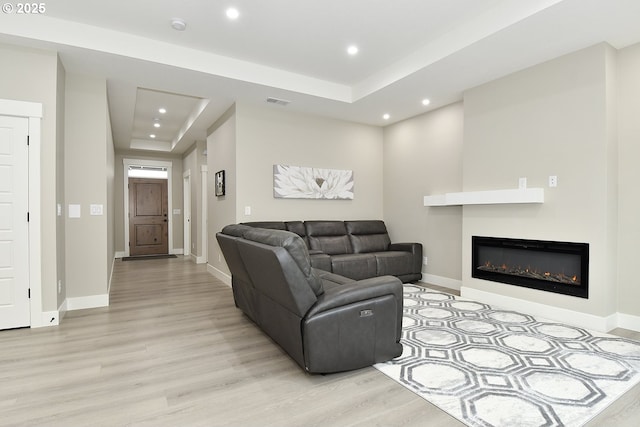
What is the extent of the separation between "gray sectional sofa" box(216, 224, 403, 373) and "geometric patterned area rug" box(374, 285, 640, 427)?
0.27m

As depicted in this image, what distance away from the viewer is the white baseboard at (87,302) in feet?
12.6

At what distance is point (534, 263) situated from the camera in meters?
3.75

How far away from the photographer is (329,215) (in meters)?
5.66

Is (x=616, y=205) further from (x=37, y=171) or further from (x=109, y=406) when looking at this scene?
(x=37, y=171)

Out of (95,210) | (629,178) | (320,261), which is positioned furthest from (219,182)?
(629,178)

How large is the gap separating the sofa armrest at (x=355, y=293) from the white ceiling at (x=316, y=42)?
2417 millimetres

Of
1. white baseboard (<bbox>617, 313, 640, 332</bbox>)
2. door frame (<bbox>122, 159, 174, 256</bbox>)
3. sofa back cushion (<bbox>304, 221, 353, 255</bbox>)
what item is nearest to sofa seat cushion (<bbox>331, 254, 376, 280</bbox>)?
sofa back cushion (<bbox>304, 221, 353, 255</bbox>)

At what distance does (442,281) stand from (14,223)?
5.19 meters

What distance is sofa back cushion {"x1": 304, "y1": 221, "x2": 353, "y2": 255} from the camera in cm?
509

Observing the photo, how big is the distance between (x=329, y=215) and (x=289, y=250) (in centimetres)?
351

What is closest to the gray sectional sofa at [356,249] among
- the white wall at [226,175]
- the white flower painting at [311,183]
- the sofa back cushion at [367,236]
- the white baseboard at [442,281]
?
the sofa back cushion at [367,236]

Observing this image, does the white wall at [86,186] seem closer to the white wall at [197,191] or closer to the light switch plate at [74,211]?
the light switch plate at [74,211]

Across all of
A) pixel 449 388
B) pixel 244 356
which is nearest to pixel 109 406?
pixel 244 356

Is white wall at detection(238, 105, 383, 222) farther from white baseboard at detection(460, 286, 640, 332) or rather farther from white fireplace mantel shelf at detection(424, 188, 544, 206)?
white baseboard at detection(460, 286, 640, 332)
